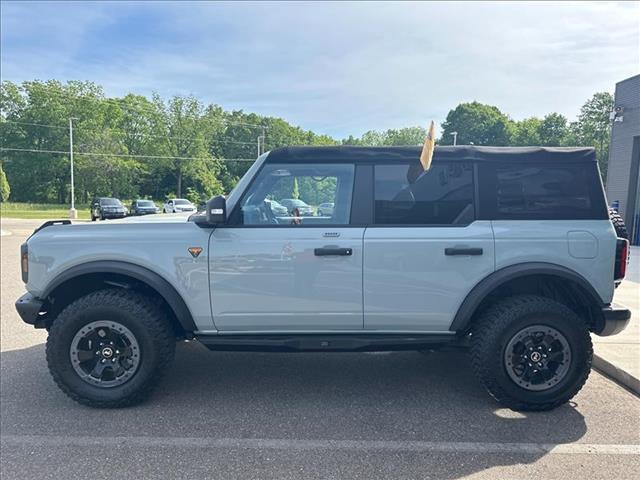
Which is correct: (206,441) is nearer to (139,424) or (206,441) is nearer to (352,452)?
(139,424)

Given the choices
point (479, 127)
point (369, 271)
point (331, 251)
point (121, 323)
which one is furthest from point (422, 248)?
point (479, 127)

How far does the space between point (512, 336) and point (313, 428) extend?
1.64 metres

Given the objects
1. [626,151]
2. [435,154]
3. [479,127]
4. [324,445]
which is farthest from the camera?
[479,127]

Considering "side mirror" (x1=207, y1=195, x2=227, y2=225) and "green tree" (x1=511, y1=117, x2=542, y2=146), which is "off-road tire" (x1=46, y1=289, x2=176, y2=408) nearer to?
"side mirror" (x1=207, y1=195, x2=227, y2=225)

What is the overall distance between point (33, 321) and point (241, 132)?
6900cm

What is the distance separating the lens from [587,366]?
3496mm

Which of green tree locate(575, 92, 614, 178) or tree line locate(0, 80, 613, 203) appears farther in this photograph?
tree line locate(0, 80, 613, 203)

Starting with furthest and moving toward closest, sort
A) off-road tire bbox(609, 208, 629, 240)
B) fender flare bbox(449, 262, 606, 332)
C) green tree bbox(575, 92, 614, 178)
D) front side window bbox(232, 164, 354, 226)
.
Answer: green tree bbox(575, 92, 614, 178)
off-road tire bbox(609, 208, 629, 240)
front side window bbox(232, 164, 354, 226)
fender flare bbox(449, 262, 606, 332)

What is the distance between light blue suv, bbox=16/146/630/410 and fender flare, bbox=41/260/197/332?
1 cm

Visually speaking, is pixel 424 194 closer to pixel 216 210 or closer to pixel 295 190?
pixel 295 190

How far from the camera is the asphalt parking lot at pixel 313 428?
9.14 feet

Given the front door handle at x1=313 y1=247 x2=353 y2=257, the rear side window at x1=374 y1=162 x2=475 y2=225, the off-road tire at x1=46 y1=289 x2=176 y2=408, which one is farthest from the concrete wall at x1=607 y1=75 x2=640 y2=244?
the off-road tire at x1=46 y1=289 x2=176 y2=408

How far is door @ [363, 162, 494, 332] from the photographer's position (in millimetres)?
3467

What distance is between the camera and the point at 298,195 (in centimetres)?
371
